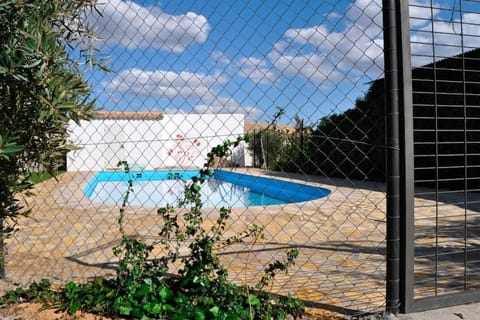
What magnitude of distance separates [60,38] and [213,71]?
86cm

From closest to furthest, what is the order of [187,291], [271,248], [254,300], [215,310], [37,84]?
[37,84], [215,310], [254,300], [187,291], [271,248]

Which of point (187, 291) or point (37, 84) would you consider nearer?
point (37, 84)

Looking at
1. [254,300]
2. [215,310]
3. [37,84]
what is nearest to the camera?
[37,84]

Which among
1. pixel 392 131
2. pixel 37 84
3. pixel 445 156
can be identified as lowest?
pixel 445 156

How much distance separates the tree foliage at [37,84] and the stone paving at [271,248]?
100 centimetres

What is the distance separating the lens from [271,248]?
4.51m

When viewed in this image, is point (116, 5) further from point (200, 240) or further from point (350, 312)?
point (350, 312)

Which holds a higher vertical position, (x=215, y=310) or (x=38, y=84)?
(x=38, y=84)

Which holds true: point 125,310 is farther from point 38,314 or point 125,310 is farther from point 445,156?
point 445,156

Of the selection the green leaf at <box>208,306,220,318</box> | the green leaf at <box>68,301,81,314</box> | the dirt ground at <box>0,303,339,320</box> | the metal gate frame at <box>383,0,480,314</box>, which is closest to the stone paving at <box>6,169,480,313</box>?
the dirt ground at <box>0,303,339,320</box>

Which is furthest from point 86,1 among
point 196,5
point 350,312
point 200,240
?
point 350,312

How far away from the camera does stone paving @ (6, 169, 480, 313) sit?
10.3ft

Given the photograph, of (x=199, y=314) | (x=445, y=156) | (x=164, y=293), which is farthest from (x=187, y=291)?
(x=445, y=156)

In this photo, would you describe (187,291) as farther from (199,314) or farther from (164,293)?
(199,314)
